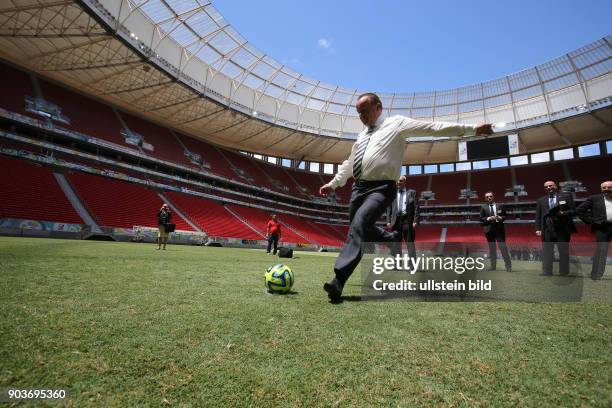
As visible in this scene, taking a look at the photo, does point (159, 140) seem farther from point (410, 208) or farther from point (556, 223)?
point (556, 223)

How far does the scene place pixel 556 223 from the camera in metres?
6.07

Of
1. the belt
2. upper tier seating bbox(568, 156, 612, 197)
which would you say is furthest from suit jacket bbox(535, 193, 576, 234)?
upper tier seating bbox(568, 156, 612, 197)

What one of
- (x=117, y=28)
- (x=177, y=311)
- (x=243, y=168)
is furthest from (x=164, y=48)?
(x=177, y=311)

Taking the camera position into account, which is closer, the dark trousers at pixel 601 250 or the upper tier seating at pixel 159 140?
the dark trousers at pixel 601 250

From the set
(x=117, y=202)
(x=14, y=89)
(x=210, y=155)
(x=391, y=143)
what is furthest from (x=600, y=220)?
(x=210, y=155)

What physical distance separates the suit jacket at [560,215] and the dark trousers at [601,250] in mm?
447

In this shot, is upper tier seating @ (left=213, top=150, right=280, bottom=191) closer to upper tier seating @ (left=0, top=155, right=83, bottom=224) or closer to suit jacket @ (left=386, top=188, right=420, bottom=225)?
upper tier seating @ (left=0, top=155, right=83, bottom=224)

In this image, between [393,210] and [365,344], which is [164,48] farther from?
[365,344]

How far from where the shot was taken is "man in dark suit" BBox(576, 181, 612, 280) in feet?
18.0

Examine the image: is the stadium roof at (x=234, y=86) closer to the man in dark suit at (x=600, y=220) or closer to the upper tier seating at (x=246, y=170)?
the upper tier seating at (x=246, y=170)

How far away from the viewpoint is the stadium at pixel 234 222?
124 centimetres

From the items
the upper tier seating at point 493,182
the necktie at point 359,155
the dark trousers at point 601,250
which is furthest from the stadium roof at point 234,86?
the dark trousers at point 601,250

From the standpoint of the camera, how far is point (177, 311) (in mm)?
2156

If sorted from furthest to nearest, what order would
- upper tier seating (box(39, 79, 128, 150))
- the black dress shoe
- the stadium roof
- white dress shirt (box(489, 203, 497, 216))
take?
upper tier seating (box(39, 79, 128, 150))
the stadium roof
white dress shirt (box(489, 203, 497, 216))
the black dress shoe
